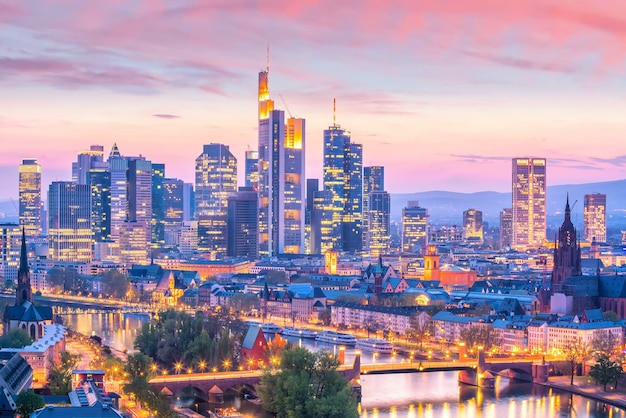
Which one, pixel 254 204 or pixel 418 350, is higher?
pixel 254 204

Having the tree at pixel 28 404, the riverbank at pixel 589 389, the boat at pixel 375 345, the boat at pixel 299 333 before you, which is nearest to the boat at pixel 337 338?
the boat at pixel 375 345

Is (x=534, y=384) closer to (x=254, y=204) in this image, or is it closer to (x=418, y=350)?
(x=418, y=350)

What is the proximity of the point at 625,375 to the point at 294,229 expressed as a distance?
358ft

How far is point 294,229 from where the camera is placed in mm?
168500

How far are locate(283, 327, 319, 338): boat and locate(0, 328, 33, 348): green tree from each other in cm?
2228

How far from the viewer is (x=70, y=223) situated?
17562cm

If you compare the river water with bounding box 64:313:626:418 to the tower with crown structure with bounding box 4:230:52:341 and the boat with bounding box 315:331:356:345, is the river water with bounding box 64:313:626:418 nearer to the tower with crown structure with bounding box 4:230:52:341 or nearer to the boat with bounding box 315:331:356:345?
the boat with bounding box 315:331:356:345

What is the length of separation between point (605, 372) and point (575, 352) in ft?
21.0

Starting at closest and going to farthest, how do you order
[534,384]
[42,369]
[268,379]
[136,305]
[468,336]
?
[268,379], [42,369], [534,384], [468,336], [136,305]

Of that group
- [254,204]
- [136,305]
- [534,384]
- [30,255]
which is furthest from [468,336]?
[30,255]

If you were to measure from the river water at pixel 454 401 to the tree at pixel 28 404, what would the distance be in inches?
419

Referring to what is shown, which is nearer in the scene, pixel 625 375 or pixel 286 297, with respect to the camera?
pixel 625 375

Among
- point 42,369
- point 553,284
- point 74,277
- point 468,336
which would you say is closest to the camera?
point 42,369

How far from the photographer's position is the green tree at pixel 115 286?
380 ft
